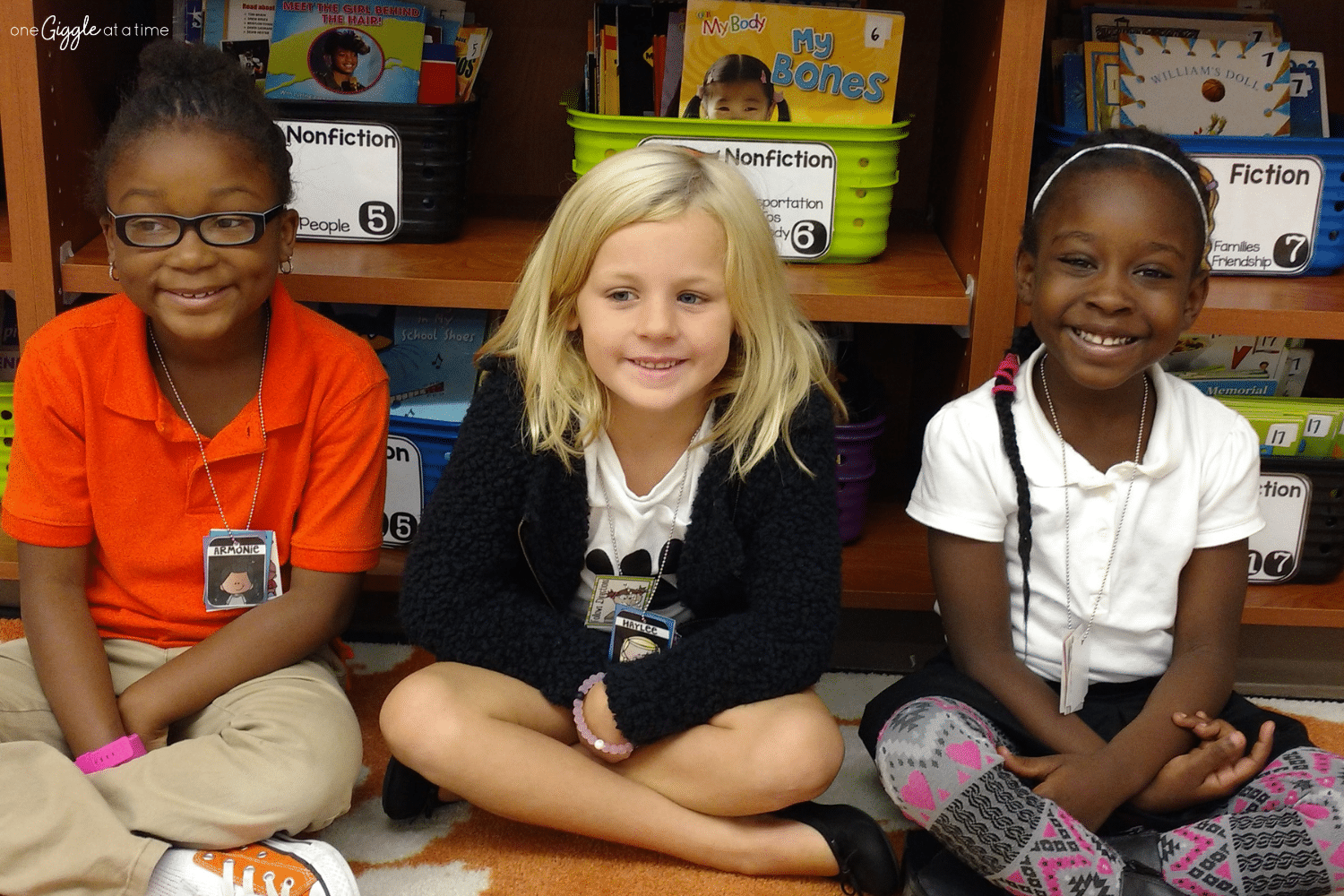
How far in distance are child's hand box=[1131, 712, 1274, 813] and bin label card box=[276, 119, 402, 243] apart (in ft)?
3.37

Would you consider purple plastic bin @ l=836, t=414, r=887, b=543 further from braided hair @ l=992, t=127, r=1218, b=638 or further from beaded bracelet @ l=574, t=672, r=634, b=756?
beaded bracelet @ l=574, t=672, r=634, b=756

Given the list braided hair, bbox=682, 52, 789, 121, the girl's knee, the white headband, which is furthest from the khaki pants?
the white headband

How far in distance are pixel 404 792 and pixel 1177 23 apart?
4.22ft

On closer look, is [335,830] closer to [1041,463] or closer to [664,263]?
[664,263]

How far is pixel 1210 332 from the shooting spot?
1419 millimetres

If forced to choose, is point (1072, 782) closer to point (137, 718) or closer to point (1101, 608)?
point (1101, 608)

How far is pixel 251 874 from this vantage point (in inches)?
42.4

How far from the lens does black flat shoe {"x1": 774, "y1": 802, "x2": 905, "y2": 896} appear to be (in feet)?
3.87

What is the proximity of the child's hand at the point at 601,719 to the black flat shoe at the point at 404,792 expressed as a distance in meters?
0.17


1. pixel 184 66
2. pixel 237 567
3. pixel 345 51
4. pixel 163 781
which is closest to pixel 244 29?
pixel 345 51

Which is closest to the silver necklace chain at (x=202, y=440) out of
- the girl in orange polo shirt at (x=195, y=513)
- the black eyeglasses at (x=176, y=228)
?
the girl in orange polo shirt at (x=195, y=513)

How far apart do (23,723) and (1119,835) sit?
1.01 meters

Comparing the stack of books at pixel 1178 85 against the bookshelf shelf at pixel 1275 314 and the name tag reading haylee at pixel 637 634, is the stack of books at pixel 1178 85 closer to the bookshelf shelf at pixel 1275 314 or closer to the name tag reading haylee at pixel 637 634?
the bookshelf shelf at pixel 1275 314

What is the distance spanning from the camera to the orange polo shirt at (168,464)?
1229 mm
